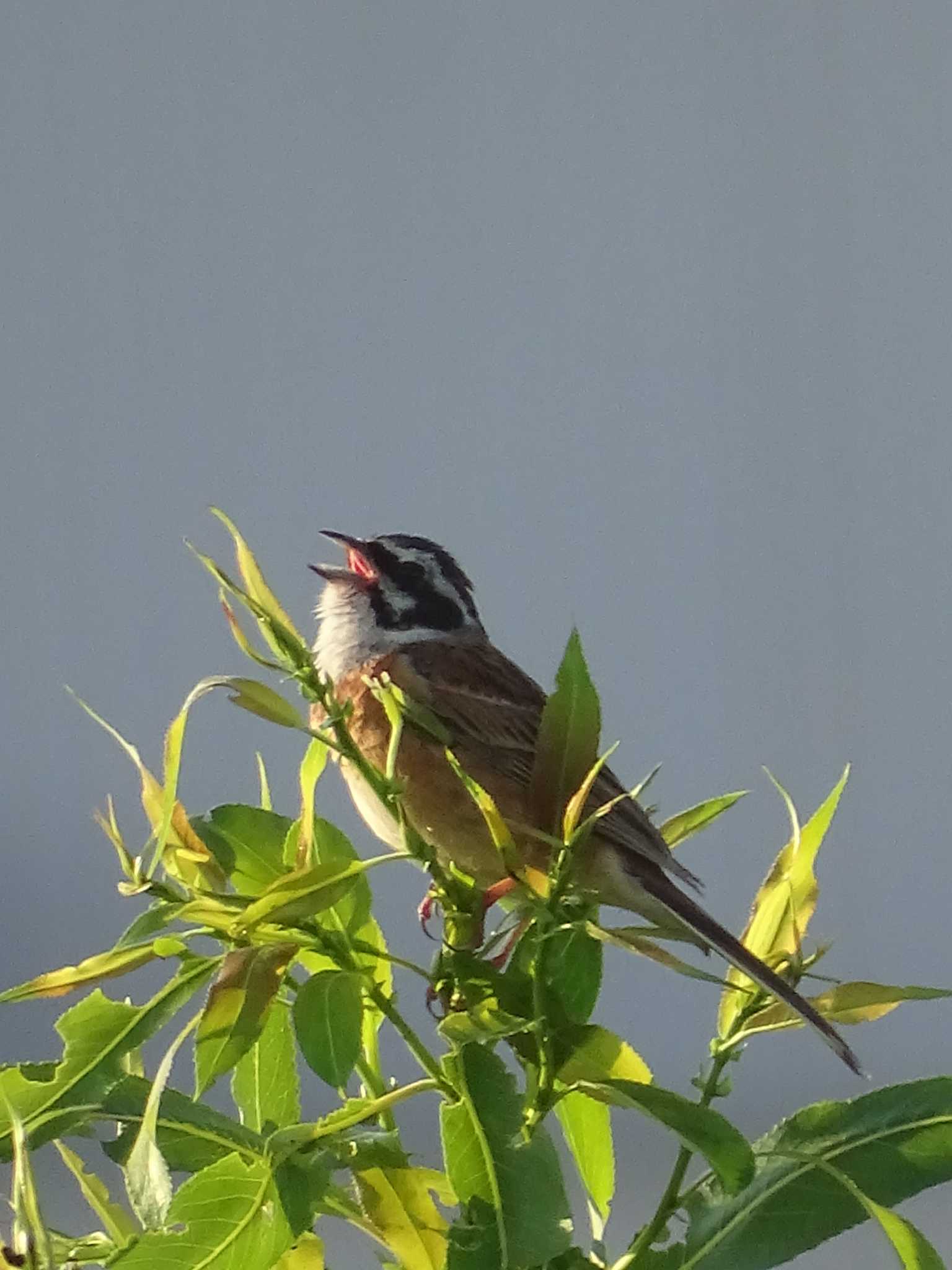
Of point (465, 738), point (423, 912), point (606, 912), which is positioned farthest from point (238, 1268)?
point (606, 912)

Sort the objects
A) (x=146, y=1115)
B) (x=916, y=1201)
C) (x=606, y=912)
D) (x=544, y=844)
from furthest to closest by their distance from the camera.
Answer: (x=916, y=1201) → (x=606, y=912) → (x=544, y=844) → (x=146, y=1115)

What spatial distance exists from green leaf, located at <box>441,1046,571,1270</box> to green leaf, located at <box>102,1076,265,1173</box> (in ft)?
0.32

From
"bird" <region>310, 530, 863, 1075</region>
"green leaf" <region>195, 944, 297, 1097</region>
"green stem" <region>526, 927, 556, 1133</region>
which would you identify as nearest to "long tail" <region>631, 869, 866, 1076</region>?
"bird" <region>310, 530, 863, 1075</region>

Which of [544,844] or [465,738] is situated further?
[465,738]

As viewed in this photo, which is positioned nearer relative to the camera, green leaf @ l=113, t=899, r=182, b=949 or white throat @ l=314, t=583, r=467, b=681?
green leaf @ l=113, t=899, r=182, b=949

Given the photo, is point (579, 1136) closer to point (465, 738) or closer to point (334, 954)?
point (334, 954)

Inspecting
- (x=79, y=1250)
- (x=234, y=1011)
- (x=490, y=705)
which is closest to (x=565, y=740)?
(x=234, y=1011)

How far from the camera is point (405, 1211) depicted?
637 mm

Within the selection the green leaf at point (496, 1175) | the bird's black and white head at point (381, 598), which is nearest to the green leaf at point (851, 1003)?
the green leaf at point (496, 1175)

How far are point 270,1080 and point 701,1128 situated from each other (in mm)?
224

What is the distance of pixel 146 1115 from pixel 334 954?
0.31 ft

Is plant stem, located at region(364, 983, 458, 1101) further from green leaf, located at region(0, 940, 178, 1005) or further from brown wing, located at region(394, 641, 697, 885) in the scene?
brown wing, located at region(394, 641, 697, 885)

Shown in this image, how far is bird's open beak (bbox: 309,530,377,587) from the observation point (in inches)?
41.3

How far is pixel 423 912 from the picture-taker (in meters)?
0.86
